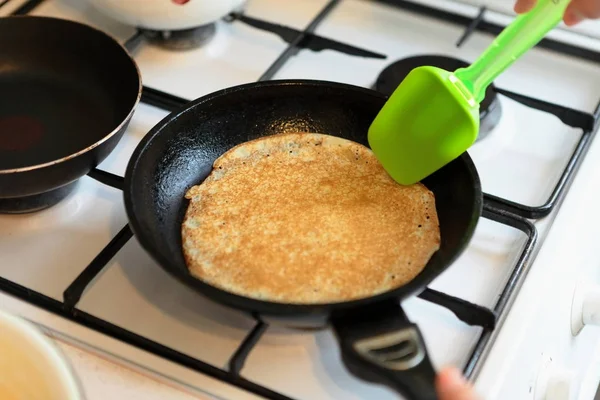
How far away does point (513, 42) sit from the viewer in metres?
0.67

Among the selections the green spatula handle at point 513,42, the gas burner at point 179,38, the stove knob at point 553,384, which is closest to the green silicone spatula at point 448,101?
the green spatula handle at point 513,42

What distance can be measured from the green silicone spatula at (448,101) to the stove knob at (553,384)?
0.22 metres

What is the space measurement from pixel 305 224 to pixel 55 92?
0.39m

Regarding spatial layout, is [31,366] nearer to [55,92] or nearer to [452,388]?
[452,388]

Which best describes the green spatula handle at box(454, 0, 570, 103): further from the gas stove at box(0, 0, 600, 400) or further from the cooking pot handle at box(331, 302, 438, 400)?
the cooking pot handle at box(331, 302, 438, 400)

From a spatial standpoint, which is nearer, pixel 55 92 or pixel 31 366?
pixel 31 366

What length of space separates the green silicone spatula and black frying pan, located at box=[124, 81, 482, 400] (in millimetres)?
31

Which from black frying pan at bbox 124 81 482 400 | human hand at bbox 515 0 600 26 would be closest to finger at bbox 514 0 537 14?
human hand at bbox 515 0 600 26

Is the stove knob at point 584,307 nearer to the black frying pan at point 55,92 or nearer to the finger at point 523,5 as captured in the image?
the finger at point 523,5

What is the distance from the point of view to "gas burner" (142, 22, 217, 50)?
0.97m

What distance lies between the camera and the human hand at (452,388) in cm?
46

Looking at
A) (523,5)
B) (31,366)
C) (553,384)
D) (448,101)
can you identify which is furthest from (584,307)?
(31,366)

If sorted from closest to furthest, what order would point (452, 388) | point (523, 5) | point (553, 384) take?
1. point (452, 388)
2. point (553, 384)
3. point (523, 5)

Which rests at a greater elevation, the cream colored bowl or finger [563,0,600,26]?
finger [563,0,600,26]
